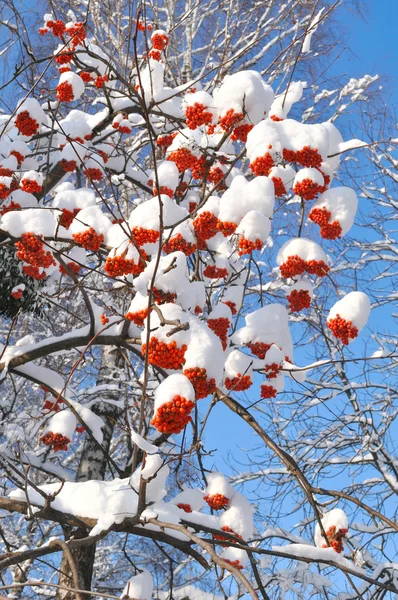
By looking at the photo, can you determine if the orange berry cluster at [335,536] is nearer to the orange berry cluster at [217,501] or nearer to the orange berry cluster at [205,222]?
the orange berry cluster at [217,501]

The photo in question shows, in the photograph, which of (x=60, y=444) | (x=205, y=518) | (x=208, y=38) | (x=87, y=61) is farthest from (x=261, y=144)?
(x=208, y=38)

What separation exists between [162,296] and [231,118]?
4.15 ft

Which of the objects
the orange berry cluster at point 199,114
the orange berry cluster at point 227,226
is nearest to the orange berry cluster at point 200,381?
the orange berry cluster at point 227,226

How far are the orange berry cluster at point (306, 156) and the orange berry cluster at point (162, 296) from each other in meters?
1.04

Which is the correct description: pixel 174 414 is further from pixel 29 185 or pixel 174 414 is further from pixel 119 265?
pixel 29 185

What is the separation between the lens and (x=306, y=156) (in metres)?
2.92

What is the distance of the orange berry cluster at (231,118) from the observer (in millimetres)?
3145

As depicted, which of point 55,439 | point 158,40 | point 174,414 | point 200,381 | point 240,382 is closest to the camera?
point 174,414

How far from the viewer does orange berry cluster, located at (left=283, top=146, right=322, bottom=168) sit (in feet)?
9.55

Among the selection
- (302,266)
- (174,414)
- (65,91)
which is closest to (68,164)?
(65,91)

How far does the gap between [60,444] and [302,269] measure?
203cm

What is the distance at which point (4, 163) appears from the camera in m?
4.23

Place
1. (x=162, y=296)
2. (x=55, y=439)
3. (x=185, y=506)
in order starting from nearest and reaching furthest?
(x=162, y=296) < (x=185, y=506) < (x=55, y=439)

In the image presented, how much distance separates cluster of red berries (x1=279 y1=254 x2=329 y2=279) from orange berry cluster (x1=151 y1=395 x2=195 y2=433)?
3.79 ft
